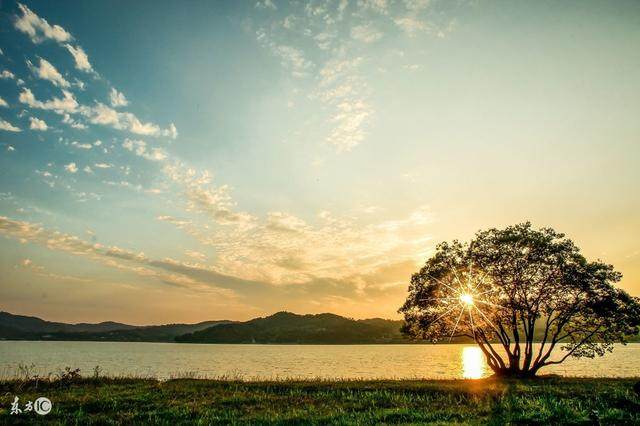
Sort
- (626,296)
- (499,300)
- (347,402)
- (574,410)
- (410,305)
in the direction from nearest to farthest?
(574,410)
(347,402)
(626,296)
(499,300)
(410,305)

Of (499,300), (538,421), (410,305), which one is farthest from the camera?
(410,305)

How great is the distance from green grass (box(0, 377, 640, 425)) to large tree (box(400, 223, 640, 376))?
14159 mm

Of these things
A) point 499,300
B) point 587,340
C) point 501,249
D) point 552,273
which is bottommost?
point 587,340

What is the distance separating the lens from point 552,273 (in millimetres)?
40281

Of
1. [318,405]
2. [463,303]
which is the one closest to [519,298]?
[463,303]

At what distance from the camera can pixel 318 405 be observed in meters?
21.7

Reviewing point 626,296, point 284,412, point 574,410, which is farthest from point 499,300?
point 284,412

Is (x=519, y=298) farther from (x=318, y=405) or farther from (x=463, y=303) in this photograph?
(x=318, y=405)

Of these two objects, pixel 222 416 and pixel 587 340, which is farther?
pixel 587 340

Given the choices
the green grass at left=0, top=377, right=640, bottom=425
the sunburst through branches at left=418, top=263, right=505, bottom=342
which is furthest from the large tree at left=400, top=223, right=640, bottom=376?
the green grass at left=0, top=377, right=640, bottom=425

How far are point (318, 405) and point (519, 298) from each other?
2967 cm

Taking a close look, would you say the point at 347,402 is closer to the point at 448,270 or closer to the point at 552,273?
the point at 448,270

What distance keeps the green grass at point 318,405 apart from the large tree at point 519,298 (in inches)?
557

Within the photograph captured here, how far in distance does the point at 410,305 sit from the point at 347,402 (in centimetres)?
2609
